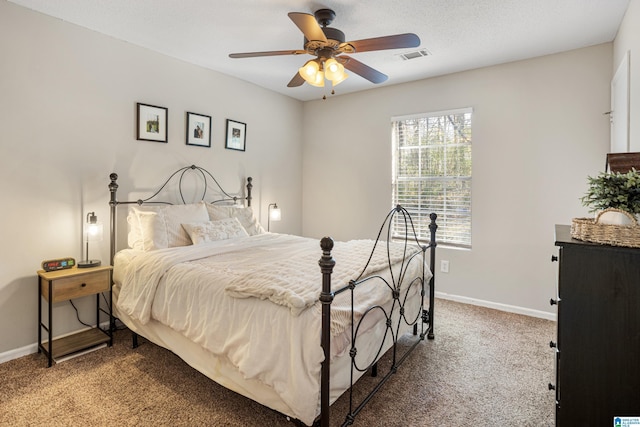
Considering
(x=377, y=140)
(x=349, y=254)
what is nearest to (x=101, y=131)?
(x=349, y=254)

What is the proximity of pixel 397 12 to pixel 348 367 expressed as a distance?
2.48m

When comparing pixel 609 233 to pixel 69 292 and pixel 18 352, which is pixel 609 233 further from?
pixel 18 352

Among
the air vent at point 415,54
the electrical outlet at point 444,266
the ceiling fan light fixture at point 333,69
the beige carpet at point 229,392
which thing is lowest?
the beige carpet at point 229,392

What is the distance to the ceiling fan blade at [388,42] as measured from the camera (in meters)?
2.11

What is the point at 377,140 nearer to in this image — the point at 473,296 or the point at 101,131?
the point at 473,296

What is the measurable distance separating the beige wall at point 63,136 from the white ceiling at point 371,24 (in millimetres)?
207

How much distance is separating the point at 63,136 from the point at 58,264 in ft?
3.40

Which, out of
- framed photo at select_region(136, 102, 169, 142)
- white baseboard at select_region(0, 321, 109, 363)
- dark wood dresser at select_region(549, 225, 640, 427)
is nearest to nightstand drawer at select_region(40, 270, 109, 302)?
white baseboard at select_region(0, 321, 109, 363)

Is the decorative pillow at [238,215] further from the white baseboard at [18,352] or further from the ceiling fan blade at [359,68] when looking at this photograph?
the ceiling fan blade at [359,68]

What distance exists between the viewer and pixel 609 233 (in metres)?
→ 1.31

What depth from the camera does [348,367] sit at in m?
1.89

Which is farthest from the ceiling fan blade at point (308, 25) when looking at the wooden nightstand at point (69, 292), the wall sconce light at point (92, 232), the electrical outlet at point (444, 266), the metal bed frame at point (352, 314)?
the electrical outlet at point (444, 266)

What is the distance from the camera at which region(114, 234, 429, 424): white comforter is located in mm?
1604

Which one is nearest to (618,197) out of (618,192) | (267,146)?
(618,192)
